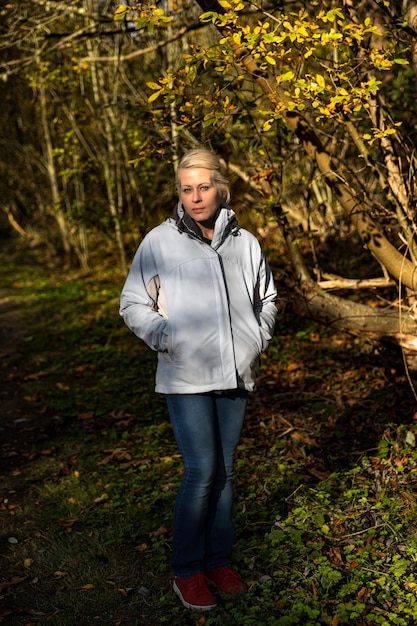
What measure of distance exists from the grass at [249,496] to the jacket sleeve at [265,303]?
141 centimetres

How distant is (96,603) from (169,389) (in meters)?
1.47

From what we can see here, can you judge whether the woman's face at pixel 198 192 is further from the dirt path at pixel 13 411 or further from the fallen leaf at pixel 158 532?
the dirt path at pixel 13 411

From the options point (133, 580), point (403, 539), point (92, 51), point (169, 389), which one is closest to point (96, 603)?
point (133, 580)

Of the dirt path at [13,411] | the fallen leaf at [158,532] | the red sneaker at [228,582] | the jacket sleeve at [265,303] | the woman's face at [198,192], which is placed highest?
the woman's face at [198,192]

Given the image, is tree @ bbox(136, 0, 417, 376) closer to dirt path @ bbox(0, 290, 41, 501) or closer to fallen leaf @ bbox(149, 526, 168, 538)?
fallen leaf @ bbox(149, 526, 168, 538)

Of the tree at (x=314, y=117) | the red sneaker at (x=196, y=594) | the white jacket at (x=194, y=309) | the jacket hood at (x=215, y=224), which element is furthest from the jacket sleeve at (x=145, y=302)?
the tree at (x=314, y=117)

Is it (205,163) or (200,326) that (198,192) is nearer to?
(205,163)

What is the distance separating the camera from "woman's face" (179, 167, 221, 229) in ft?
10.8

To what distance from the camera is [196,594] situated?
3500 millimetres

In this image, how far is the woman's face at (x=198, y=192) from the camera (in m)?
3.29

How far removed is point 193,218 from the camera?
333cm

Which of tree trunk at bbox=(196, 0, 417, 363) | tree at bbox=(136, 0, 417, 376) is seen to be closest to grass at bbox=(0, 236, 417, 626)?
tree trunk at bbox=(196, 0, 417, 363)

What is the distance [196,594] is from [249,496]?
136 cm

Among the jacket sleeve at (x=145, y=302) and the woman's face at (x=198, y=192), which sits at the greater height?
the woman's face at (x=198, y=192)
